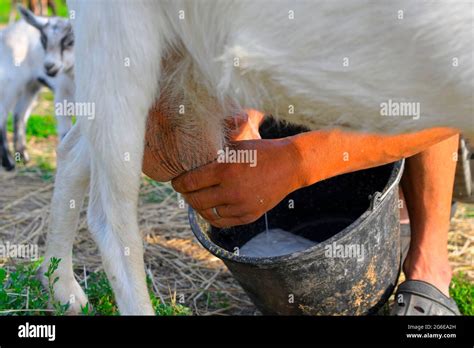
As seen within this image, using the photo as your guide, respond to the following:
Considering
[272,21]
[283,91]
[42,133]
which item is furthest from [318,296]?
[42,133]

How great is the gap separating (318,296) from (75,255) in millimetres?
1124

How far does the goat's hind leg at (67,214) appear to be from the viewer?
234 cm

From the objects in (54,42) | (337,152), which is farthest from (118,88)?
(54,42)

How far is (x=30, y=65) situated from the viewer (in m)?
4.98

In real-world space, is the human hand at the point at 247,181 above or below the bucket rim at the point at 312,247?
above

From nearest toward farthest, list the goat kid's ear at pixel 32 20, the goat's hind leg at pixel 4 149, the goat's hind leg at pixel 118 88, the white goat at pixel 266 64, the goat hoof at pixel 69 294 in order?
the white goat at pixel 266 64 < the goat's hind leg at pixel 118 88 < the goat hoof at pixel 69 294 < the goat's hind leg at pixel 4 149 < the goat kid's ear at pixel 32 20

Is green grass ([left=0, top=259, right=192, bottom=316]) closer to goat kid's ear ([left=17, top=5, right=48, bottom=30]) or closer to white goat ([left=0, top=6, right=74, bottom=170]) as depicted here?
white goat ([left=0, top=6, right=74, bottom=170])

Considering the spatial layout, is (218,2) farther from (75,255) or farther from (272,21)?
(75,255)

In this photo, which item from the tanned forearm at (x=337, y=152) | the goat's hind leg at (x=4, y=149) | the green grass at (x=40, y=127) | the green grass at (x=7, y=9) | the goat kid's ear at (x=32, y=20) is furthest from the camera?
the green grass at (x=7, y=9)

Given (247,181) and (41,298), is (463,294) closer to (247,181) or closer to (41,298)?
(247,181)

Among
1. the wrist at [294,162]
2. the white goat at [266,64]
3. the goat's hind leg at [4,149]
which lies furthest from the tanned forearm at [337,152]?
the goat's hind leg at [4,149]

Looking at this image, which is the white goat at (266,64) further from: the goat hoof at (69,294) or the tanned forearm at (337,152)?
the goat hoof at (69,294)

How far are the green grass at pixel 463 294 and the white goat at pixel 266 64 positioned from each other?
1125 mm
